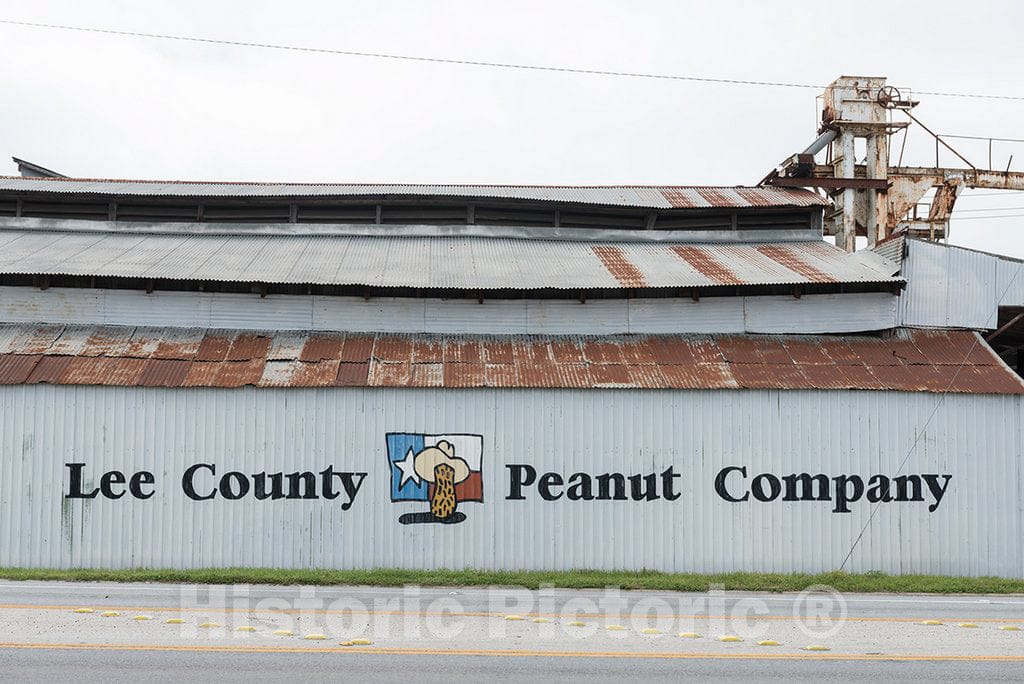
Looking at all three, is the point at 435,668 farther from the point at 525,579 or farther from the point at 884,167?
the point at 884,167

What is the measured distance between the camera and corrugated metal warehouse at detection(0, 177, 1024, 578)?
68.4 feet

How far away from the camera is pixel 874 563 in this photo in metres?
Answer: 21.3

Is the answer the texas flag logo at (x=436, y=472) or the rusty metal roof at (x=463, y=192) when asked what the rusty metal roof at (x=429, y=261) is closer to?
the rusty metal roof at (x=463, y=192)

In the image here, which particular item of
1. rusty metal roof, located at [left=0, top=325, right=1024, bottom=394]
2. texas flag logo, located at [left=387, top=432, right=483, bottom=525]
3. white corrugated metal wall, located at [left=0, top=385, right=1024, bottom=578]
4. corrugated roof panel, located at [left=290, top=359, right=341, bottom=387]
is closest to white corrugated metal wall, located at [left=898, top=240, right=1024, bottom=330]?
rusty metal roof, located at [left=0, top=325, right=1024, bottom=394]

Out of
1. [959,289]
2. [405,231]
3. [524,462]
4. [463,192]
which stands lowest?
[524,462]

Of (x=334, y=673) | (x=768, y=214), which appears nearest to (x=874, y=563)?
(x=768, y=214)

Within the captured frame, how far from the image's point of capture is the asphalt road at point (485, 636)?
1062cm

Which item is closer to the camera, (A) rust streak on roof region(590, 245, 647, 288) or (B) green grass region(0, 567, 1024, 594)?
(B) green grass region(0, 567, 1024, 594)

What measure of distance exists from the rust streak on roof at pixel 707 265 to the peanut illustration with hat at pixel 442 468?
7719 millimetres

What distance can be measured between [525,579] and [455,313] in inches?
294

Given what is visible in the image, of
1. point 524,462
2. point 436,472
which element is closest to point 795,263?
point 524,462

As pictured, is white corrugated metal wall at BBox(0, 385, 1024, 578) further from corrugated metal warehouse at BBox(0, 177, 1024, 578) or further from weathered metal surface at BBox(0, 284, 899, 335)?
weathered metal surface at BBox(0, 284, 899, 335)

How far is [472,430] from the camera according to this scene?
69.6ft

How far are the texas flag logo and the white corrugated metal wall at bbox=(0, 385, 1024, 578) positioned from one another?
0.18 meters
